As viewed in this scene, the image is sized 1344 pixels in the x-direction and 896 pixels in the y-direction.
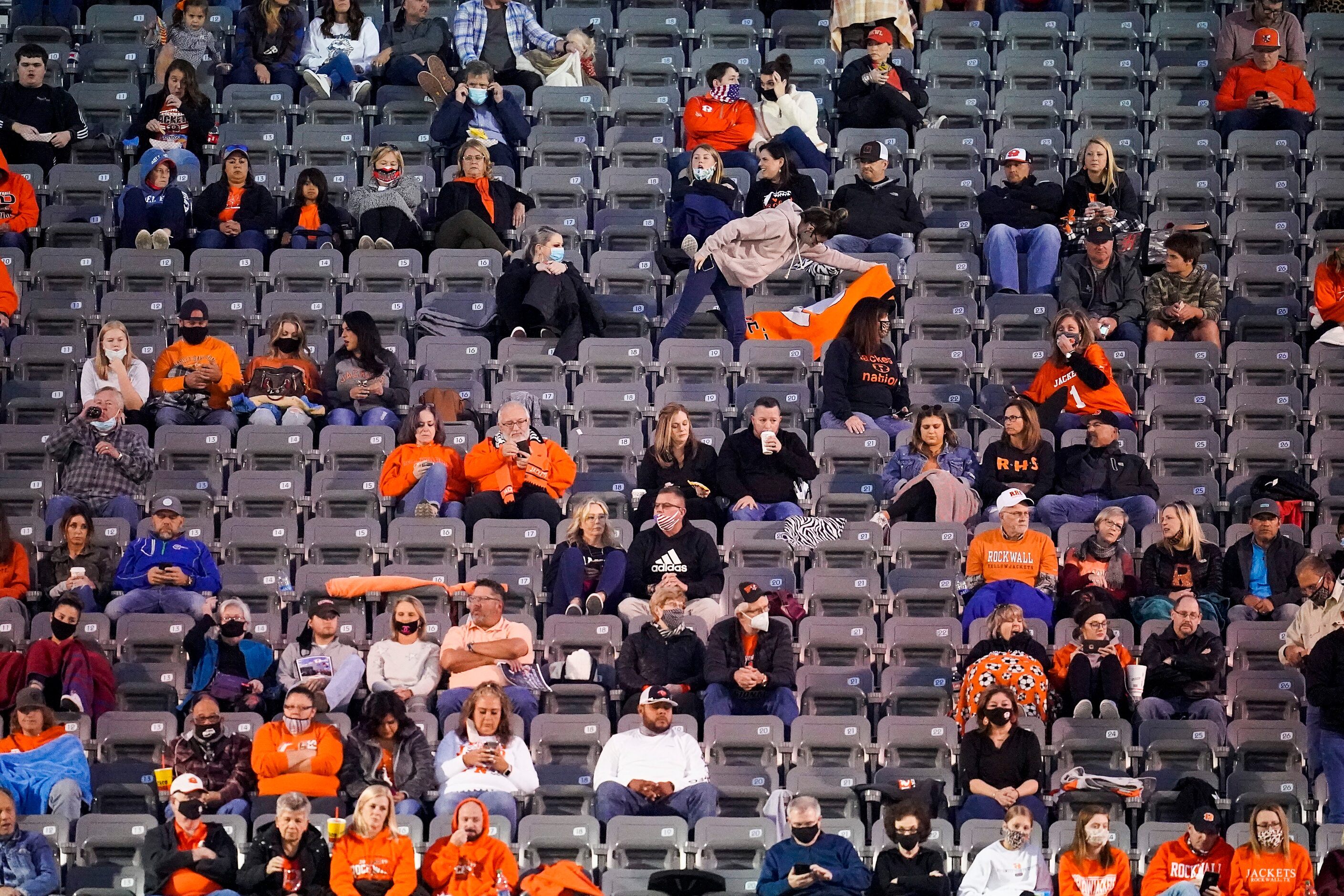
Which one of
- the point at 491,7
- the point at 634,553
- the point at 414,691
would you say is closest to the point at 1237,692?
the point at 634,553

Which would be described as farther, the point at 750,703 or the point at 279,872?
the point at 750,703

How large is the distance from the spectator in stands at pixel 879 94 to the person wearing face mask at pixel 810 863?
20.9ft

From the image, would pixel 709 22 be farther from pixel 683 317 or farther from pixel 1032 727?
pixel 1032 727

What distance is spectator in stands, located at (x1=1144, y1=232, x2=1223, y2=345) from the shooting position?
16.4 metres

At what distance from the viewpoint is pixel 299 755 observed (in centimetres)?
1333

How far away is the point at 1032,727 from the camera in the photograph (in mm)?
13547

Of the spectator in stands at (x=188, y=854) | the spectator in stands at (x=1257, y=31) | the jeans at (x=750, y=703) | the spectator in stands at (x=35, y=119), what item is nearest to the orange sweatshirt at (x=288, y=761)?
the spectator in stands at (x=188, y=854)

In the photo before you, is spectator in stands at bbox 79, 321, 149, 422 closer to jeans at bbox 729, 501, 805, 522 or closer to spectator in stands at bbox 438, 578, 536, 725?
spectator in stands at bbox 438, 578, 536, 725

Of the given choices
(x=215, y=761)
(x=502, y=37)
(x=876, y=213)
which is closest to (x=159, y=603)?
(x=215, y=761)

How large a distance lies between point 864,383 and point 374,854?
4.67 m

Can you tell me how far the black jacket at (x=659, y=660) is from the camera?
1386 cm

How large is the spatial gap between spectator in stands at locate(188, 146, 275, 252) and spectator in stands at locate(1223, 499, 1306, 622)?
21.1 ft

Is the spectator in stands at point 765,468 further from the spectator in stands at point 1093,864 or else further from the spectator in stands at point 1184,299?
the spectator in stands at point 1093,864

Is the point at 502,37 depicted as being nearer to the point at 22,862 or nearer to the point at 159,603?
the point at 159,603
